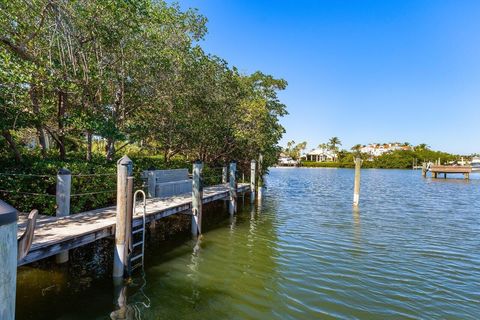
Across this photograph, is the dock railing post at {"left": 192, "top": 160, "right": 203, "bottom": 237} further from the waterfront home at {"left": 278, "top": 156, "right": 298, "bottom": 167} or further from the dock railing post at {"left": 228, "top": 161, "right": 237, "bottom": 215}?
the waterfront home at {"left": 278, "top": 156, "right": 298, "bottom": 167}

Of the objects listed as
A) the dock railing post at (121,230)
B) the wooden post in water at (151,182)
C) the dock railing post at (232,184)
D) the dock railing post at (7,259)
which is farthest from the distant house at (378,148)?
the dock railing post at (7,259)

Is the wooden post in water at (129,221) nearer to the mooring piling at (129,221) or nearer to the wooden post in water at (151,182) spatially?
the mooring piling at (129,221)

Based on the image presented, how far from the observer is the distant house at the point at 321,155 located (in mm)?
151225

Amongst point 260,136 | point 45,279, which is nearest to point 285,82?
point 260,136

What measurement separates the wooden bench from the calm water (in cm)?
211

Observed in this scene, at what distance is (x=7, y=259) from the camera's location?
1771mm

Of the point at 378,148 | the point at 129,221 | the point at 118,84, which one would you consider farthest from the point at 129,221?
the point at 378,148

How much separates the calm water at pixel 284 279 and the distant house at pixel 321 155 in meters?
138

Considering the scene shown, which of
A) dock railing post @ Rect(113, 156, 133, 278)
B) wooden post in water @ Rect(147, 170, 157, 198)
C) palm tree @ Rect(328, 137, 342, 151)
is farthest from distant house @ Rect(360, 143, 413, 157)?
dock railing post @ Rect(113, 156, 133, 278)

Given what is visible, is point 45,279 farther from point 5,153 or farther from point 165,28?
point 165,28

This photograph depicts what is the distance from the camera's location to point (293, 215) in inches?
722

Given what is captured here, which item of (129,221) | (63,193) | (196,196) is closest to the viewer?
(129,221)

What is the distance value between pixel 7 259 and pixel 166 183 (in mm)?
11941

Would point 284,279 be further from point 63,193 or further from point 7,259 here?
point 7,259
